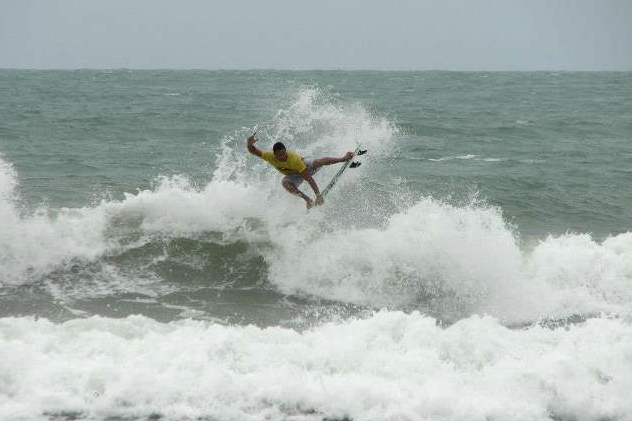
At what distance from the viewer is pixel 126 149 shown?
21453 mm

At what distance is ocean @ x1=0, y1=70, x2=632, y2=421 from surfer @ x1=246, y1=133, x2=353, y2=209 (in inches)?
26.4

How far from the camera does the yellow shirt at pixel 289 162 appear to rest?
1085 centimetres

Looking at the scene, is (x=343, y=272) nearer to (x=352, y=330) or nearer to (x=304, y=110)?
(x=352, y=330)

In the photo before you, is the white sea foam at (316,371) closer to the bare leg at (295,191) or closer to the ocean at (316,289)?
the ocean at (316,289)

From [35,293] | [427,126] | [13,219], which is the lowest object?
[35,293]

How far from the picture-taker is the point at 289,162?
10.9 metres

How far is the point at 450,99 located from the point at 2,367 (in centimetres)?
3634

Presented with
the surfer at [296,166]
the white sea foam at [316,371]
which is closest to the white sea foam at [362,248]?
the surfer at [296,166]

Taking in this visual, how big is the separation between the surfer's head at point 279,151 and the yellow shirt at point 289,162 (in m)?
0.11

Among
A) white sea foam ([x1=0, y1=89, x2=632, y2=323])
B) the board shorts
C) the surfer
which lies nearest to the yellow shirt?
the surfer

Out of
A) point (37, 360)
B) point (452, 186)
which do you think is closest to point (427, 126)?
point (452, 186)

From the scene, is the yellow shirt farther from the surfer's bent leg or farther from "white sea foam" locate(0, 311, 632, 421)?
"white sea foam" locate(0, 311, 632, 421)

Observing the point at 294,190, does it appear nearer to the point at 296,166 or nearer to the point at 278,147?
the point at 296,166

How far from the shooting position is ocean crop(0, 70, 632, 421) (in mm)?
6617
